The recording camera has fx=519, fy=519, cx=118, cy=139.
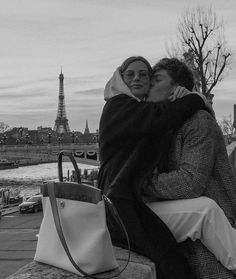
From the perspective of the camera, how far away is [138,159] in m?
2.12

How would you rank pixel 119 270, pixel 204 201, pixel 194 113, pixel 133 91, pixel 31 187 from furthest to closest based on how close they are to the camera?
1. pixel 31 187
2. pixel 133 91
3. pixel 194 113
4. pixel 204 201
5. pixel 119 270

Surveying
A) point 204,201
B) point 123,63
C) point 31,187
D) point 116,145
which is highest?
point 123,63

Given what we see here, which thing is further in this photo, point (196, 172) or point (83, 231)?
point (196, 172)

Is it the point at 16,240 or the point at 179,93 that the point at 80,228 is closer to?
the point at 179,93

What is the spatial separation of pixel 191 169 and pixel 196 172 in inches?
0.9

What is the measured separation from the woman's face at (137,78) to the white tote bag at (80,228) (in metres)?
0.71

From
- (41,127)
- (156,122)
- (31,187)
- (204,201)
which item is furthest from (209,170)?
(41,127)

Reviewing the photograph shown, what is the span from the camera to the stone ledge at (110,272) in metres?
1.78

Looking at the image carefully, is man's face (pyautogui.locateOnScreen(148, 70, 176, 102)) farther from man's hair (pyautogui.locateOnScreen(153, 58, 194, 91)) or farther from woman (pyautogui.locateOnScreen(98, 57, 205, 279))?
woman (pyautogui.locateOnScreen(98, 57, 205, 279))

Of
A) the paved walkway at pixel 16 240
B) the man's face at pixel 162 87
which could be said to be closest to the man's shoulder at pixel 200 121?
the man's face at pixel 162 87

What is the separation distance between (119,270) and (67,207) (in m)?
0.32

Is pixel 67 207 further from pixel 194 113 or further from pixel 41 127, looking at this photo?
pixel 41 127

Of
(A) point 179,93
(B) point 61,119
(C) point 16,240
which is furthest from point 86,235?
(B) point 61,119

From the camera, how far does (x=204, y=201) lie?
81.0 inches
